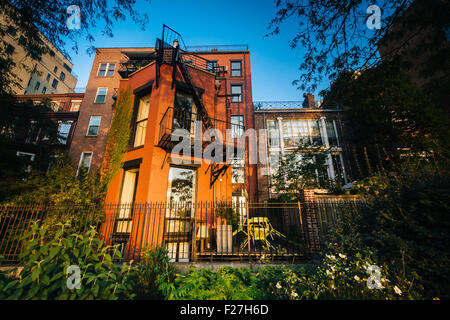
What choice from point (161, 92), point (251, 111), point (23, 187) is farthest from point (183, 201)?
point (251, 111)

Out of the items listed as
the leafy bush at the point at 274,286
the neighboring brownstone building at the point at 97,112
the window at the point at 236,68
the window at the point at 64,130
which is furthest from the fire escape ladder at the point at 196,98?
the window at the point at 64,130

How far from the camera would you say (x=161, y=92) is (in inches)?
310

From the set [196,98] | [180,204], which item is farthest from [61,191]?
[196,98]

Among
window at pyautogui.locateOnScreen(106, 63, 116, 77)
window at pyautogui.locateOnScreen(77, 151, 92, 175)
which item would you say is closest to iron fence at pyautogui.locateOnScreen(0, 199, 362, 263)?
window at pyautogui.locateOnScreen(77, 151, 92, 175)

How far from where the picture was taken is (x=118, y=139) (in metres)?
8.17

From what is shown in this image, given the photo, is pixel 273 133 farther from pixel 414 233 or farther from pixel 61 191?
pixel 61 191

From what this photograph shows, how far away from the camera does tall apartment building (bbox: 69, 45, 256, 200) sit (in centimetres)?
1384

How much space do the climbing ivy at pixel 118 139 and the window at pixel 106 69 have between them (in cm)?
1171

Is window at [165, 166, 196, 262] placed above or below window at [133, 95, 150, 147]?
below

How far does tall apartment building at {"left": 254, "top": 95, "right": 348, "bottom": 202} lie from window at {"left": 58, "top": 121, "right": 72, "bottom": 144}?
1934 cm

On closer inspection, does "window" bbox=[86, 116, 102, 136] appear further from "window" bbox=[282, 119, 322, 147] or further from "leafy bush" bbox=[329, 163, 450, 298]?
"leafy bush" bbox=[329, 163, 450, 298]

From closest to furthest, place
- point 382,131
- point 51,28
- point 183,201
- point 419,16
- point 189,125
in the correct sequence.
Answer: point 419,16
point 51,28
point 183,201
point 189,125
point 382,131

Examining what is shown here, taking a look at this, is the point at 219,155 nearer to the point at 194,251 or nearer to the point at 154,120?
the point at 154,120
